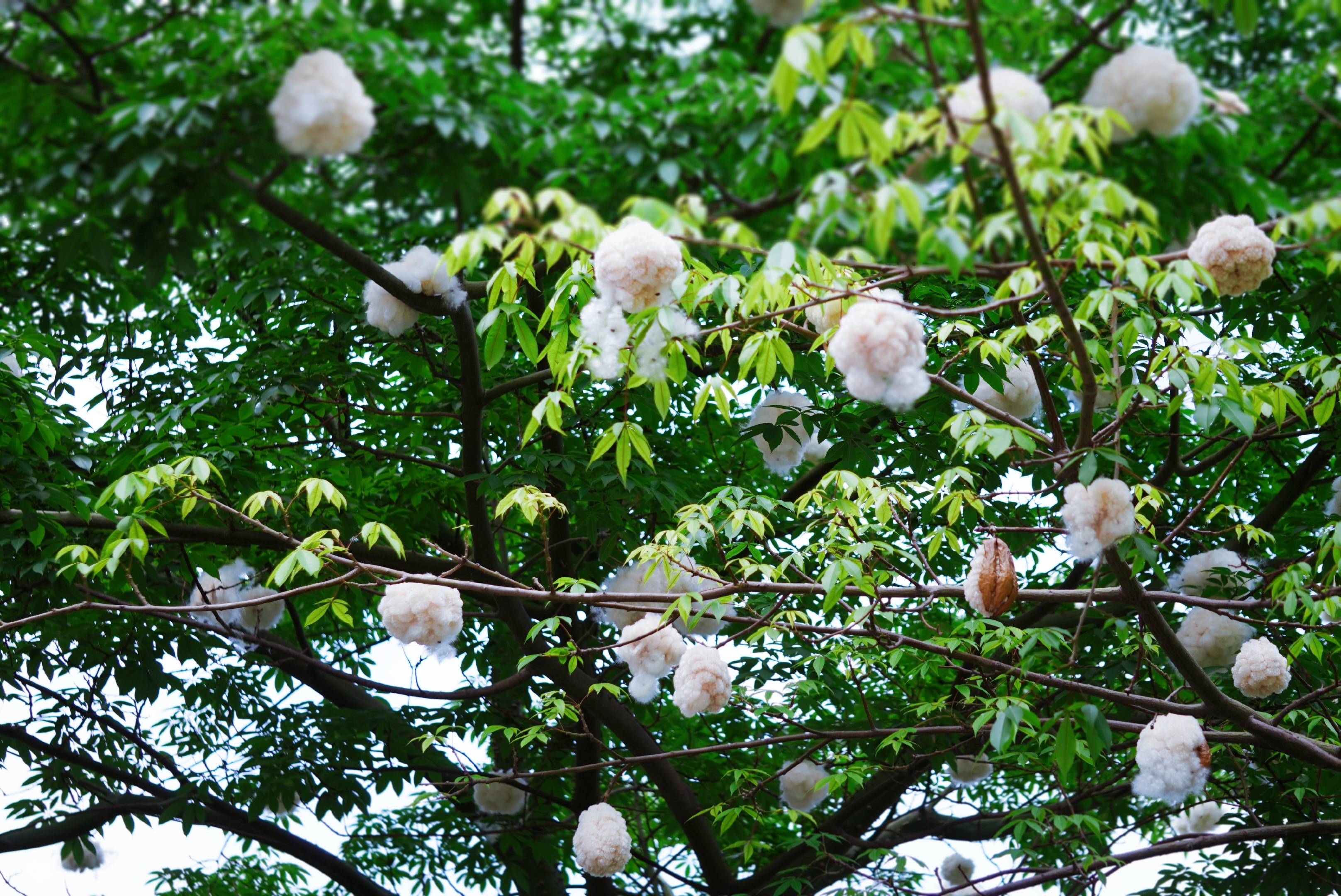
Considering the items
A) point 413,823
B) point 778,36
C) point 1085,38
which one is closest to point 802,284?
point 1085,38

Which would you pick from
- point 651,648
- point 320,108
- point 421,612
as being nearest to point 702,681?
point 651,648

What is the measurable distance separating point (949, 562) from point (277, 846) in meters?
3.95

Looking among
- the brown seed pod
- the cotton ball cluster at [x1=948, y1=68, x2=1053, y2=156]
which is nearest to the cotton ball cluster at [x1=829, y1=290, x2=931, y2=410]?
the cotton ball cluster at [x1=948, y1=68, x2=1053, y2=156]

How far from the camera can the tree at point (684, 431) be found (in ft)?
8.16

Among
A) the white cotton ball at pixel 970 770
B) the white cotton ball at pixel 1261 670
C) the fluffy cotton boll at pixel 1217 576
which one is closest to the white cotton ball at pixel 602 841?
the white cotton ball at pixel 970 770

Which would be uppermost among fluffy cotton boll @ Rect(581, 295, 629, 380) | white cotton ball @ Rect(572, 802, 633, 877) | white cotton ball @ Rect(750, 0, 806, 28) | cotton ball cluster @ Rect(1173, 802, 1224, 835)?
cotton ball cluster @ Rect(1173, 802, 1224, 835)

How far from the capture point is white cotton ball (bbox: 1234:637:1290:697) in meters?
3.70

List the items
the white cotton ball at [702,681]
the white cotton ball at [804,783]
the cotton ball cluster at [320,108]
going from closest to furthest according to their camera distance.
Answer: the cotton ball cluster at [320,108] < the white cotton ball at [702,681] < the white cotton ball at [804,783]

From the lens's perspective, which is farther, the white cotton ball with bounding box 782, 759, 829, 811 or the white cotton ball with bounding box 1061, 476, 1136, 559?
the white cotton ball with bounding box 782, 759, 829, 811

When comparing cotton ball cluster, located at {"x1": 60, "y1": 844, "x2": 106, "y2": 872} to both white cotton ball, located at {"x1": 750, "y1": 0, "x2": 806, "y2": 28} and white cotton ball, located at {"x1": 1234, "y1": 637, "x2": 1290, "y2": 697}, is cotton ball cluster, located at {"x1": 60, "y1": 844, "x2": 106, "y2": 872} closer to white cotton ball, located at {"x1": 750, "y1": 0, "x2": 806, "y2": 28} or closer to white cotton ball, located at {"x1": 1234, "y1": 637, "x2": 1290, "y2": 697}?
white cotton ball, located at {"x1": 1234, "y1": 637, "x2": 1290, "y2": 697}

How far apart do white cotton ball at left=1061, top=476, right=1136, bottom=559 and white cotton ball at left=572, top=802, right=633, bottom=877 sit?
252cm

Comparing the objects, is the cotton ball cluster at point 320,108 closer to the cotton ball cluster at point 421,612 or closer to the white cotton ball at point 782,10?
the white cotton ball at point 782,10

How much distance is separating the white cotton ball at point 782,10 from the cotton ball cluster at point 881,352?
0.64 m

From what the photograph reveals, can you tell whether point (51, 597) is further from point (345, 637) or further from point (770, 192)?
point (770, 192)
